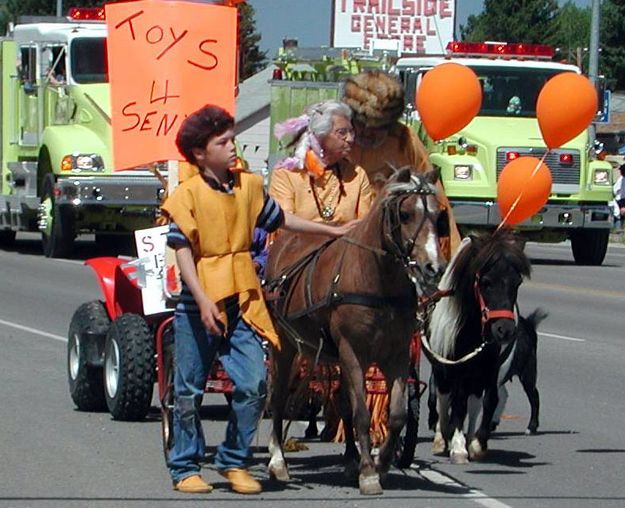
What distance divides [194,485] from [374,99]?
7.76 feet

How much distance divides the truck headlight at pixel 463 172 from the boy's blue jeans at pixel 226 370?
657 inches

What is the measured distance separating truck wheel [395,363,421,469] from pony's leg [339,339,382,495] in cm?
70

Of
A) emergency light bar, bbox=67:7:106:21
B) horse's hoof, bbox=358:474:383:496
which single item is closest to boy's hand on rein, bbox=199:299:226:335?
horse's hoof, bbox=358:474:383:496

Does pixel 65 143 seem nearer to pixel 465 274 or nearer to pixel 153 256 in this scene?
pixel 153 256

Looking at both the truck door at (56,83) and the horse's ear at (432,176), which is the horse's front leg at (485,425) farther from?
the truck door at (56,83)

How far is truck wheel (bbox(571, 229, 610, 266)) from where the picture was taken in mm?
25986

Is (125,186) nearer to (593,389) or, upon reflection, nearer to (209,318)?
(593,389)

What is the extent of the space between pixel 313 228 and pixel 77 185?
1602 centimetres

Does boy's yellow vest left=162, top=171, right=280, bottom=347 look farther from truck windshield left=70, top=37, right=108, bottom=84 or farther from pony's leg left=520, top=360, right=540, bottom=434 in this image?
truck windshield left=70, top=37, right=108, bottom=84

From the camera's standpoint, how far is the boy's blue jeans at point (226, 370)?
7.78m

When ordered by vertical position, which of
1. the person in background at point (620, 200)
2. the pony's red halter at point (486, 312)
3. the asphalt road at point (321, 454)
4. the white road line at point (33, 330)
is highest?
the pony's red halter at point (486, 312)

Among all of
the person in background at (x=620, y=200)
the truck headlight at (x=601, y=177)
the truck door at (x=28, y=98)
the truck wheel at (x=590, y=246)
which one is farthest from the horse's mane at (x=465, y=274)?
the person in background at (x=620, y=200)

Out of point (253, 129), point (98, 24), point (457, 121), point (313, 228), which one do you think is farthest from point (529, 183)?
point (253, 129)

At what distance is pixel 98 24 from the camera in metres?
25.2
